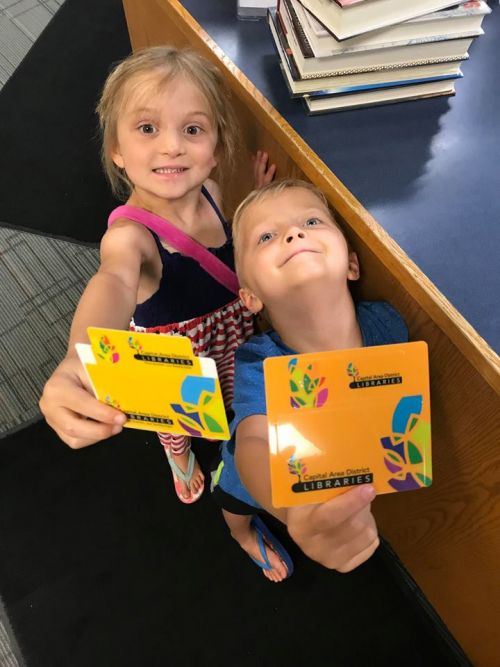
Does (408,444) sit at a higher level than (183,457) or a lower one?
higher

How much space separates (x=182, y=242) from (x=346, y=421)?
531 mm

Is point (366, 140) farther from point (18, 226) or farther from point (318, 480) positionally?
point (18, 226)

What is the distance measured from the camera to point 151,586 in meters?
1.30

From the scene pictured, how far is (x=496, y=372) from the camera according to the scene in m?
0.69

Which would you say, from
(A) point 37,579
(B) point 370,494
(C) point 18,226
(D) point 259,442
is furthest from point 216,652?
(C) point 18,226

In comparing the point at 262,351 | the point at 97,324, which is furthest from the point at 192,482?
the point at 97,324

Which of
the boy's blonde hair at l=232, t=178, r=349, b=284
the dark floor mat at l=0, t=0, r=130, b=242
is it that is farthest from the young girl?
the dark floor mat at l=0, t=0, r=130, b=242

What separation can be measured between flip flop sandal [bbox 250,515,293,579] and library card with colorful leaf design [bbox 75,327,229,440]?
2.31ft

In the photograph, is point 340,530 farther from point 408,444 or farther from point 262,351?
point 262,351

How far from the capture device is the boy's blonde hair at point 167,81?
1.01 meters

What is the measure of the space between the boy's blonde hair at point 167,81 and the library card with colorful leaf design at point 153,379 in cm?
59

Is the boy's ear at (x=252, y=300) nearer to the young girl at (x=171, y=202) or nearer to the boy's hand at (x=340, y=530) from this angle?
the young girl at (x=171, y=202)

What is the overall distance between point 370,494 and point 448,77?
750mm

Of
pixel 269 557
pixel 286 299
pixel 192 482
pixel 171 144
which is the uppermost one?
pixel 171 144
